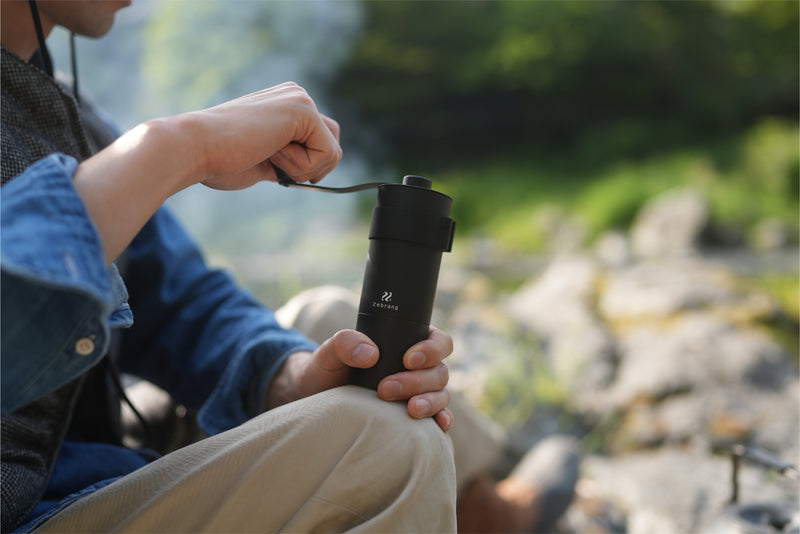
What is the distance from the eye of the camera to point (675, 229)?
18.5 feet

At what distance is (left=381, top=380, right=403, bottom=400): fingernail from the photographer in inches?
31.4

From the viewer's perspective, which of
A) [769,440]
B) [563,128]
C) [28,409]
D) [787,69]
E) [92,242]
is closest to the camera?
[92,242]

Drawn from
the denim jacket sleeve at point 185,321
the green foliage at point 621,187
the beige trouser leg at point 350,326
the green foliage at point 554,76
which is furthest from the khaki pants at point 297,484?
the green foliage at point 554,76

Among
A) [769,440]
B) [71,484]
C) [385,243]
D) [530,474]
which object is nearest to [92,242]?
[385,243]

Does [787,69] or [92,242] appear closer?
[92,242]

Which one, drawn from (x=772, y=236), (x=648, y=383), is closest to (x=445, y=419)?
(x=648, y=383)

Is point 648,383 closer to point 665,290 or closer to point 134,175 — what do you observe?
point 665,290

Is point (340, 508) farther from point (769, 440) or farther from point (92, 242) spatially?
point (769, 440)

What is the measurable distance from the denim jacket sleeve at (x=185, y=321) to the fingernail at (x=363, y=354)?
325 millimetres

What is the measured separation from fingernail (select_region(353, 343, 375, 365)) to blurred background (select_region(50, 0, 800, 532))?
1.27 m

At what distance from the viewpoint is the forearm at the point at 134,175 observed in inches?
25.3

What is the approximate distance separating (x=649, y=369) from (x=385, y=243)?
205cm

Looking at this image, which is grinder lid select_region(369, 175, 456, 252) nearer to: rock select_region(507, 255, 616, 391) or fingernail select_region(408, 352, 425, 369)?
fingernail select_region(408, 352, 425, 369)

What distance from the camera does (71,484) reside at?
95cm
